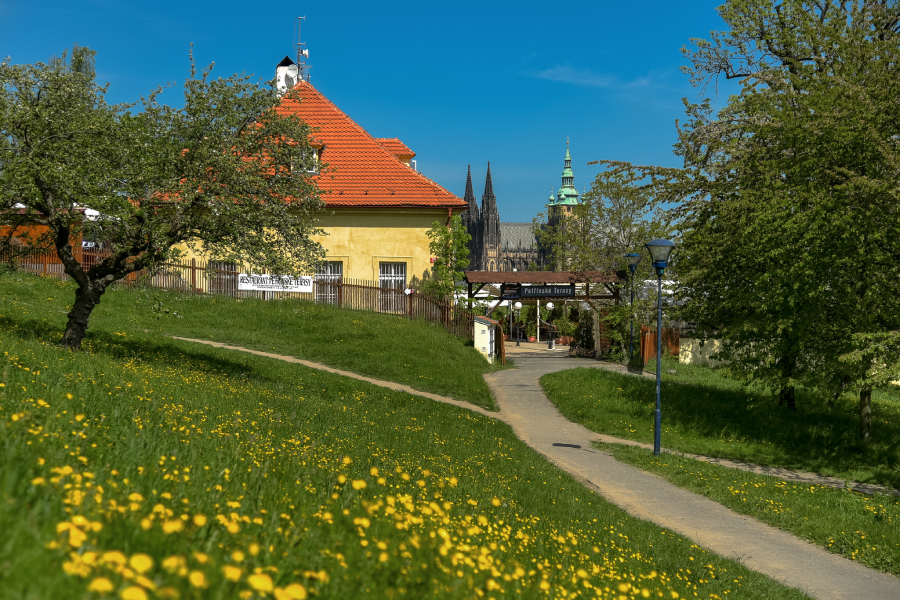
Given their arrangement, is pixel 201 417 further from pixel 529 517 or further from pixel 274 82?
pixel 274 82

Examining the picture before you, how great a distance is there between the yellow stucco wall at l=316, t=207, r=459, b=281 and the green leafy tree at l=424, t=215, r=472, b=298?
0.61 meters

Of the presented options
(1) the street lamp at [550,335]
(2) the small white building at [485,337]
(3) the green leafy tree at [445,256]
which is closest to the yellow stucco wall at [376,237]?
(3) the green leafy tree at [445,256]

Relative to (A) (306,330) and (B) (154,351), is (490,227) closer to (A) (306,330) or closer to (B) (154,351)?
(A) (306,330)

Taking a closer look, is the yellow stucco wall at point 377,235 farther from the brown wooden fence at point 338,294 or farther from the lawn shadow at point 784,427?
the lawn shadow at point 784,427

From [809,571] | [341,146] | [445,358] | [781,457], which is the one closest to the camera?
[809,571]

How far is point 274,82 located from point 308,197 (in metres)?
2.75

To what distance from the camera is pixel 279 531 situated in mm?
3734

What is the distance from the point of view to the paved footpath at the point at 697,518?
7.86 meters

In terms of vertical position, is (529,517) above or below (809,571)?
above

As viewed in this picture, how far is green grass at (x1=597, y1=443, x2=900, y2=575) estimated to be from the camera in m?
9.11

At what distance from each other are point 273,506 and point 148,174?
37.4 feet

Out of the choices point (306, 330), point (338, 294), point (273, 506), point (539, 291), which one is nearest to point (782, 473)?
point (273, 506)

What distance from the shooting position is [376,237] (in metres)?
32.2

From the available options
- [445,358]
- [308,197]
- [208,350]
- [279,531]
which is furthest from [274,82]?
[279,531]
